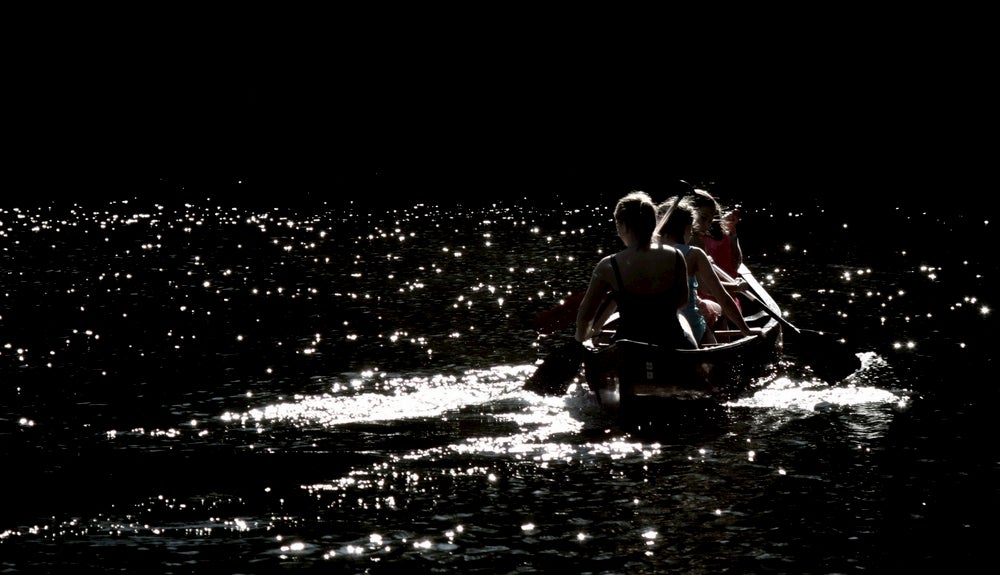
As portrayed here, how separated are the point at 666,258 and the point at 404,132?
45663 mm

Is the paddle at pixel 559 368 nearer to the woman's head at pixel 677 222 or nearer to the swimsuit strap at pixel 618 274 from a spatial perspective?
the swimsuit strap at pixel 618 274

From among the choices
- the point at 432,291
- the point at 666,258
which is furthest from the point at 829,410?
the point at 432,291

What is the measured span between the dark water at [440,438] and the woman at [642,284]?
33.5 inches

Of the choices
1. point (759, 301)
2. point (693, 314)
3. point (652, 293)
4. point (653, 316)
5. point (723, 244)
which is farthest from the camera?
point (723, 244)

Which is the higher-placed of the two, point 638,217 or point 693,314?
point 638,217

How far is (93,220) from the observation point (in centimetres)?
3309

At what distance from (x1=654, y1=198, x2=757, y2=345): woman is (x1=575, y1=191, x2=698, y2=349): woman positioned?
509 millimetres

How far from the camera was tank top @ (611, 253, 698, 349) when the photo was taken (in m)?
12.8

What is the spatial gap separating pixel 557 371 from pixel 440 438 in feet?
5.55

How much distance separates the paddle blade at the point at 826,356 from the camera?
48.8ft

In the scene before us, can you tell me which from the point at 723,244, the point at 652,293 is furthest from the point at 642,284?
the point at 723,244

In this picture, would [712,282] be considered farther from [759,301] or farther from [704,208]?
[759,301]

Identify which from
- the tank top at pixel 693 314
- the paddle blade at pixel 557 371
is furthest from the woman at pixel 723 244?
the paddle blade at pixel 557 371

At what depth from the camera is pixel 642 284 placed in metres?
12.7
